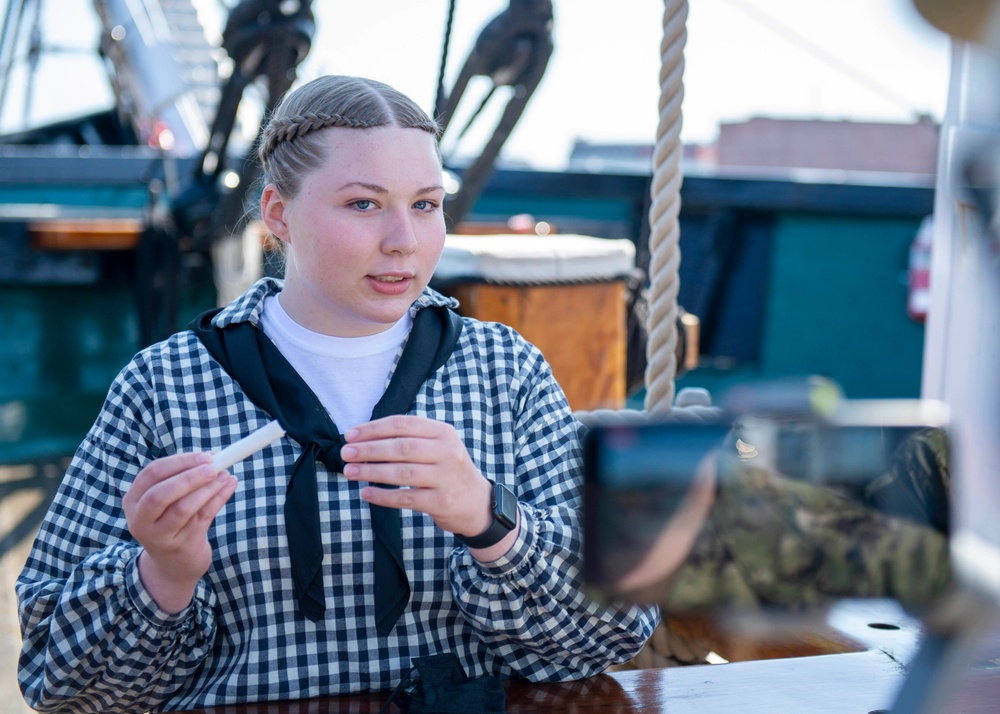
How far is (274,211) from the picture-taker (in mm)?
1308

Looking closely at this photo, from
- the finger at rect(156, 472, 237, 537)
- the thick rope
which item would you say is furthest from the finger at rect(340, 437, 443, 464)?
the thick rope

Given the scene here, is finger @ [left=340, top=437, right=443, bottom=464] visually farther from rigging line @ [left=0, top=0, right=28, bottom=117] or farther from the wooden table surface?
rigging line @ [left=0, top=0, right=28, bottom=117]

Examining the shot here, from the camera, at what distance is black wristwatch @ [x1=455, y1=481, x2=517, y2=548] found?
39.1 inches

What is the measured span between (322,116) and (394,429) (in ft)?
1.56

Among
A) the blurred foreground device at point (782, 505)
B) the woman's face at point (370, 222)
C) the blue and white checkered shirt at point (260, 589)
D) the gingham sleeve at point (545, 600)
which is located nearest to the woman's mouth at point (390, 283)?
the woman's face at point (370, 222)

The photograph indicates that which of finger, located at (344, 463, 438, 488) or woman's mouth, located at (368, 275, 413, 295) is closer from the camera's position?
finger, located at (344, 463, 438, 488)

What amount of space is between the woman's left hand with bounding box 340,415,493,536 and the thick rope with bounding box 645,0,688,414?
1.18ft

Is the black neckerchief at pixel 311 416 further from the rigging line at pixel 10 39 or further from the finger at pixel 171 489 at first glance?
the rigging line at pixel 10 39

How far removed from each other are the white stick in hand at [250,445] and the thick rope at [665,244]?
1.66ft

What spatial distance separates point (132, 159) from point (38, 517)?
4.89 feet

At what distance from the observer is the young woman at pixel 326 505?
41.6 inches

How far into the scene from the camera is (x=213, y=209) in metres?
3.65

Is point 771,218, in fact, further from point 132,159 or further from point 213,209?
point 132,159

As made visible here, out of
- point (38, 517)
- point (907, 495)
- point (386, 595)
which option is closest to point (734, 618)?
point (907, 495)
